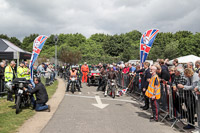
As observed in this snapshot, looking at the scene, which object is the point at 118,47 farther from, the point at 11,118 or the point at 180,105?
the point at 11,118

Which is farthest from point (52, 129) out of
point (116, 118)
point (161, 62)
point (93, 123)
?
point (161, 62)

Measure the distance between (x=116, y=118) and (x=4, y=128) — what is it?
3.56 meters

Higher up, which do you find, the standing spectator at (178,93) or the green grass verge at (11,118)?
the standing spectator at (178,93)

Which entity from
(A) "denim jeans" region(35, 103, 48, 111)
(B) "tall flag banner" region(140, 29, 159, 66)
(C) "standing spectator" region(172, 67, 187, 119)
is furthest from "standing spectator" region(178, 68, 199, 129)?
(A) "denim jeans" region(35, 103, 48, 111)

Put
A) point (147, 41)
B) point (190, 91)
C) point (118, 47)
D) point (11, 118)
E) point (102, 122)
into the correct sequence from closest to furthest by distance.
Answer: point (190, 91)
point (102, 122)
point (11, 118)
point (147, 41)
point (118, 47)

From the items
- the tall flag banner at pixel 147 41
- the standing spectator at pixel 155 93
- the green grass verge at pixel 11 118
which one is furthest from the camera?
the tall flag banner at pixel 147 41

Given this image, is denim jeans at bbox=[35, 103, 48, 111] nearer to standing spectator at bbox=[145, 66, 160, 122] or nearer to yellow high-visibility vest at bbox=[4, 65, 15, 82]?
yellow high-visibility vest at bbox=[4, 65, 15, 82]

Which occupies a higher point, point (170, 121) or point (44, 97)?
point (44, 97)

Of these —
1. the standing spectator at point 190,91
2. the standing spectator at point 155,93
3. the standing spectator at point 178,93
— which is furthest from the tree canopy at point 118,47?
the standing spectator at point 190,91

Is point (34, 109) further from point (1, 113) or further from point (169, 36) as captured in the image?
point (169, 36)

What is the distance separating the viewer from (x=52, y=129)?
599cm

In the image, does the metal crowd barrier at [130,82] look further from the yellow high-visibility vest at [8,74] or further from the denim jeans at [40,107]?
the yellow high-visibility vest at [8,74]

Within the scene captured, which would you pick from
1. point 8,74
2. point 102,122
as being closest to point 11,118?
point 102,122

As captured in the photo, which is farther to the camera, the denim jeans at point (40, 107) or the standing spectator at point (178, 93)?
the denim jeans at point (40, 107)
